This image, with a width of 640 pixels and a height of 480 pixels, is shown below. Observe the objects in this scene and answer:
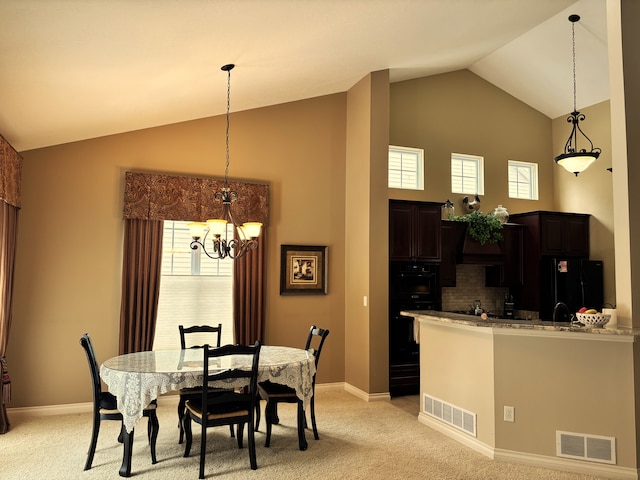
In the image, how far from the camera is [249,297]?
598cm

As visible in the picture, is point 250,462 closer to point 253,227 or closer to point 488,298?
point 253,227

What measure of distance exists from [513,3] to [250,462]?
16.2 ft

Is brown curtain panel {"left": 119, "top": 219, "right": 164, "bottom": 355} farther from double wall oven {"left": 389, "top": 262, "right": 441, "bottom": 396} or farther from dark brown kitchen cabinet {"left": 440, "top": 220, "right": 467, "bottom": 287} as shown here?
dark brown kitchen cabinet {"left": 440, "top": 220, "right": 467, "bottom": 287}

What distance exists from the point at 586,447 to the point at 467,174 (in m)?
4.57

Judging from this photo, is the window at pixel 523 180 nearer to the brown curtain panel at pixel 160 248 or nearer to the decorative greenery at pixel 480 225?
the decorative greenery at pixel 480 225

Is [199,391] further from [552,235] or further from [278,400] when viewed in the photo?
[552,235]

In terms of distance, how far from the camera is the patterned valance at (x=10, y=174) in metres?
4.30

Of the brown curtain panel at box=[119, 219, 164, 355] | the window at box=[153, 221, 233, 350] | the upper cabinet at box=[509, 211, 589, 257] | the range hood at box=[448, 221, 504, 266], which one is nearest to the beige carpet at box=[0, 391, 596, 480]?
the brown curtain panel at box=[119, 219, 164, 355]

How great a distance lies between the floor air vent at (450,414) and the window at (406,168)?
319 cm


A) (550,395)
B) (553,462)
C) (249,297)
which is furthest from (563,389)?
(249,297)

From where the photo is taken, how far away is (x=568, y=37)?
634 cm

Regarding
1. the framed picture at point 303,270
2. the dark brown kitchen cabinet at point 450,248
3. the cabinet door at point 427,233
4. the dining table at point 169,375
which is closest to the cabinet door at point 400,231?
the cabinet door at point 427,233

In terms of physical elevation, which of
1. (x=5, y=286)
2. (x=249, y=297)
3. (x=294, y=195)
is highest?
(x=294, y=195)

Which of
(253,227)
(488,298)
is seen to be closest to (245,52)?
(253,227)
